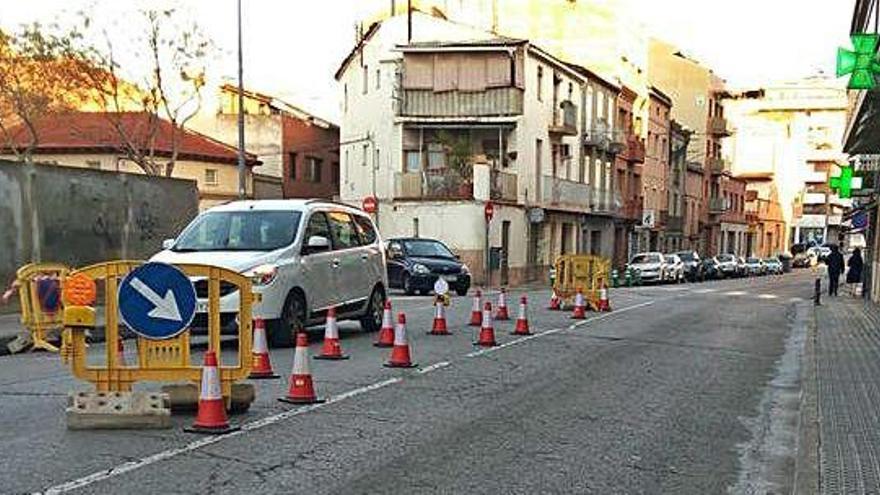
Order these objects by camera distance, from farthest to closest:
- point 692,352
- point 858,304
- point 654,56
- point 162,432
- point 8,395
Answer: point 654,56 < point 858,304 < point 692,352 < point 8,395 < point 162,432

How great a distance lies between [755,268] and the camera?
70.5 m

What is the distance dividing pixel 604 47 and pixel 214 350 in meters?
53.9

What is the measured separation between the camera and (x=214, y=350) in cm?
742

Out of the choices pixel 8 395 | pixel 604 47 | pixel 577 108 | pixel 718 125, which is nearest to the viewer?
pixel 8 395

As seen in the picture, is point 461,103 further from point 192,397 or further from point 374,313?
point 192,397

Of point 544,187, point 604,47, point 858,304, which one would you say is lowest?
point 858,304

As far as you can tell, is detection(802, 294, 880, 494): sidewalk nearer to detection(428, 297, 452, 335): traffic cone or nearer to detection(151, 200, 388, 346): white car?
detection(428, 297, 452, 335): traffic cone

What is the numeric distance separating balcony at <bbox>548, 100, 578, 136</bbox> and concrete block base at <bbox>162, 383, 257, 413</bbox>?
39.5 m

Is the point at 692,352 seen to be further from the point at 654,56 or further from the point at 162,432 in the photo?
the point at 654,56

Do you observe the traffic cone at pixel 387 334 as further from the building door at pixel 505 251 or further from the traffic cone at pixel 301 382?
the building door at pixel 505 251

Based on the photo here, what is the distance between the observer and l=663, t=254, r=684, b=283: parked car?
159 feet

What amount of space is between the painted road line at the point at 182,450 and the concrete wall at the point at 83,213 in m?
9.36

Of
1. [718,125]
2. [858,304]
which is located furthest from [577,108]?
[718,125]

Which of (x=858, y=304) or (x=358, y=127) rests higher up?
(x=358, y=127)
